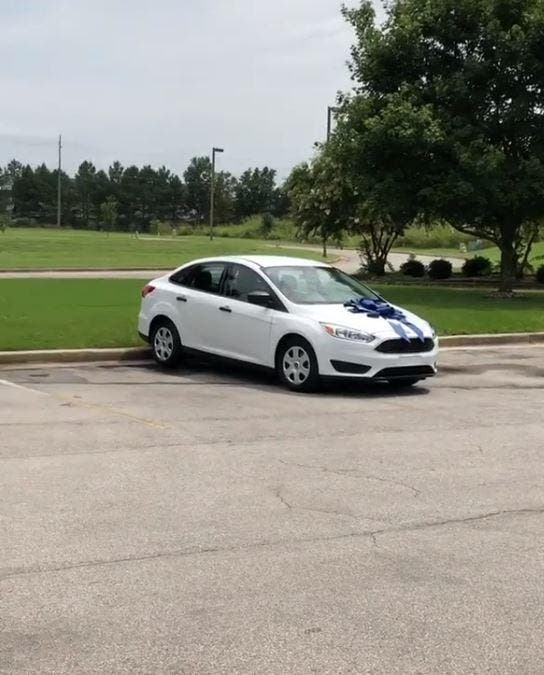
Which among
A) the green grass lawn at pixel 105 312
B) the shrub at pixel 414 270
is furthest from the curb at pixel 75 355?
the shrub at pixel 414 270

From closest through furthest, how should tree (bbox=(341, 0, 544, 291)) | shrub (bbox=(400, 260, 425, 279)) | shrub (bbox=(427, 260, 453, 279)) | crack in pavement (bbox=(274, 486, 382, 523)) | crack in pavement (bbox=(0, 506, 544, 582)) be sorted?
crack in pavement (bbox=(0, 506, 544, 582))
crack in pavement (bbox=(274, 486, 382, 523))
tree (bbox=(341, 0, 544, 291))
shrub (bbox=(427, 260, 453, 279))
shrub (bbox=(400, 260, 425, 279))

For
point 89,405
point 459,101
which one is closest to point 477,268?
point 459,101

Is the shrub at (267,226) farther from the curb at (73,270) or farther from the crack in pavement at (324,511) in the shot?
the crack in pavement at (324,511)

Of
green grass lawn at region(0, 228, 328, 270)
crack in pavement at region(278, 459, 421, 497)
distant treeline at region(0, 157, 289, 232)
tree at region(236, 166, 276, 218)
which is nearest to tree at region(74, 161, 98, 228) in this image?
distant treeline at region(0, 157, 289, 232)

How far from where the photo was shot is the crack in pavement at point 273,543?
4.92 metres

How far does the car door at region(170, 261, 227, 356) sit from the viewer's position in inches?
473

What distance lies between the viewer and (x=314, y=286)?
39.1 feet

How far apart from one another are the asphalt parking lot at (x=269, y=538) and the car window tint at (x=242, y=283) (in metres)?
2.24

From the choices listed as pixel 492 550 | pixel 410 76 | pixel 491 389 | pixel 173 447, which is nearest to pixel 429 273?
pixel 410 76

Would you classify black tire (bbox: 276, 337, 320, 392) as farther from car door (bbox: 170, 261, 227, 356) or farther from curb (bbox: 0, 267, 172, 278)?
curb (bbox: 0, 267, 172, 278)

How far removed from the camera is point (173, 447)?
7848 millimetres

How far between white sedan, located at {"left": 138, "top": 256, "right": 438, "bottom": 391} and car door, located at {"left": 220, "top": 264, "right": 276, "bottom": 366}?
0.01 meters

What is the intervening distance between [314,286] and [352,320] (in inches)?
44.6

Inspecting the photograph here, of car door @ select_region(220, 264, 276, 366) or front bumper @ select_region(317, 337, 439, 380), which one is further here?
car door @ select_region(220, 264, 276, 366)
